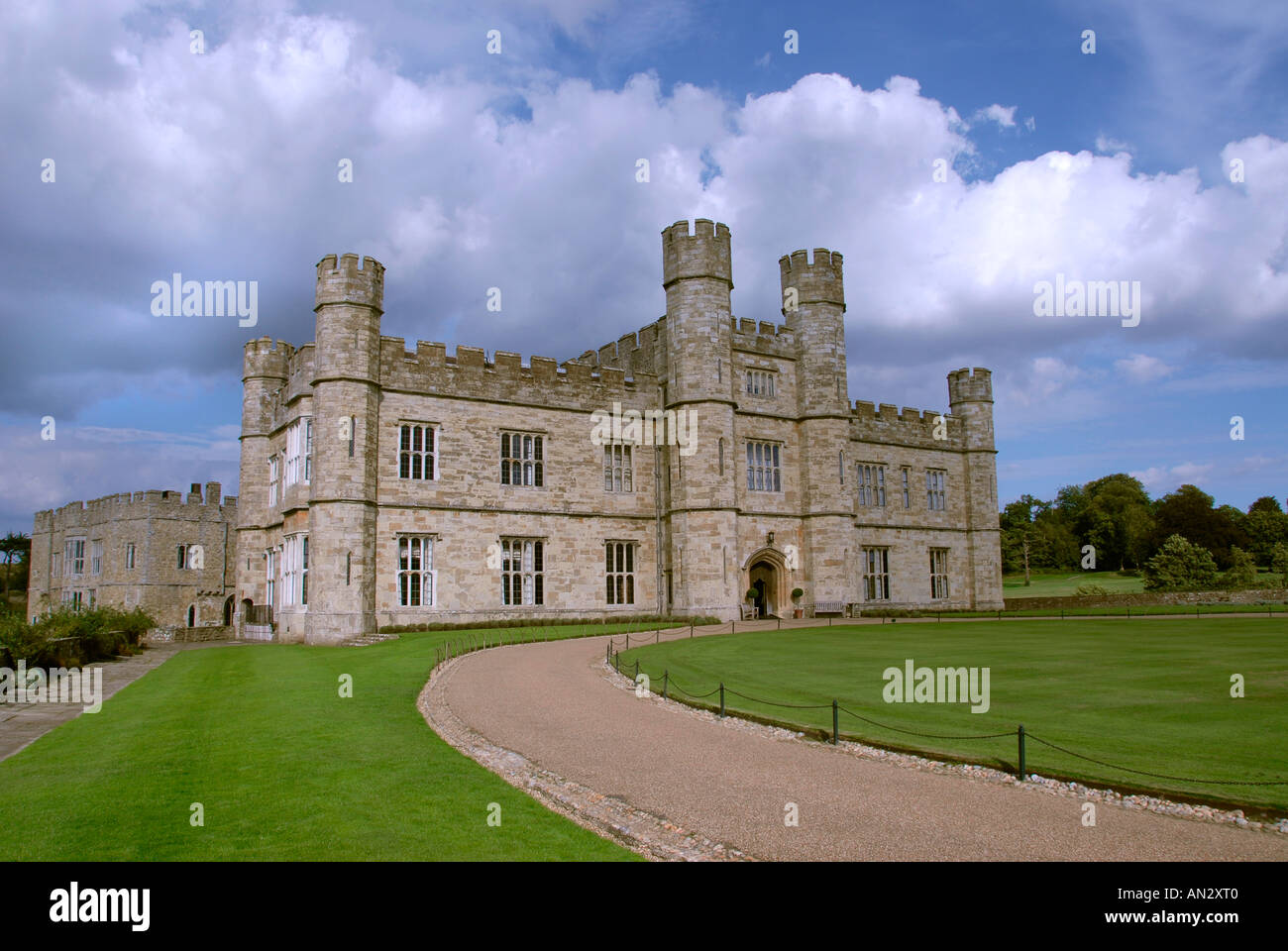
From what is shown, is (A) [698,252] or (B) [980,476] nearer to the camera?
(A) [698,252]

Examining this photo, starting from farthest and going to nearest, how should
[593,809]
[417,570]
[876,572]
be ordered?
[876,572] < [417,570] < [593,809]

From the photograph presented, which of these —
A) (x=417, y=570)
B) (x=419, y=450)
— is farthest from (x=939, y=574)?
(x=419, y=450)

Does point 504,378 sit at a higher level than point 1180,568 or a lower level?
higher

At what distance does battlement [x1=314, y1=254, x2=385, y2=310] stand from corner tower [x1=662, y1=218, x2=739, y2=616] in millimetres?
11754

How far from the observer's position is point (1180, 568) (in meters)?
50.1

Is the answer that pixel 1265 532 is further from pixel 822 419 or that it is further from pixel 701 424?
pixel 701 424

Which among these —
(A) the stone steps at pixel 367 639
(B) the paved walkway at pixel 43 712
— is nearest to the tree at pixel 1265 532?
(A) the stone steps at pixel 367 639

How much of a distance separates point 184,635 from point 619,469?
16849mm

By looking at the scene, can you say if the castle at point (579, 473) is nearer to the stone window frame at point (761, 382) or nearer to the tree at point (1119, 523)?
the stone window frame at point (761, 382)

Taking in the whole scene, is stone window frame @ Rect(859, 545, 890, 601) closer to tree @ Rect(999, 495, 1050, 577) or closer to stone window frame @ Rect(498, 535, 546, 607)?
stone window frame @ Rect(498, 535, 546, 607)

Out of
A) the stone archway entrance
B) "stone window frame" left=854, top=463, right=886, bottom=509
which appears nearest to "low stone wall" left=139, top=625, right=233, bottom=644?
the stone archway entrance

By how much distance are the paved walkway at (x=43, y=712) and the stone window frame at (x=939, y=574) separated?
34.2m

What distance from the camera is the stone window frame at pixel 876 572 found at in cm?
4106
